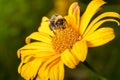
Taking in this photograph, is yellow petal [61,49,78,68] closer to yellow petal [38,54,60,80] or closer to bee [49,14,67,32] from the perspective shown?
yellow petal [38,54,60,80]

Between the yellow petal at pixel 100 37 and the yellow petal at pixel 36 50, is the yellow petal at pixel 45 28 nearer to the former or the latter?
the yellow petal at pixel 36 50

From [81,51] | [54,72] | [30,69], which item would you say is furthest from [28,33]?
[81,51]

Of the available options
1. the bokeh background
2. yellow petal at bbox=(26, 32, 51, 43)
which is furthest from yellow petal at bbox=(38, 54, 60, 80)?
the bokeh background

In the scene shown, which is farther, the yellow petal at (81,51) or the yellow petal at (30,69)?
the yellow petal at (30,69)

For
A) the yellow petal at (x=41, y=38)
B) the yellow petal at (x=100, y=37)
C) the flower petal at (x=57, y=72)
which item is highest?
the yellow petal at (x=41, y=38)

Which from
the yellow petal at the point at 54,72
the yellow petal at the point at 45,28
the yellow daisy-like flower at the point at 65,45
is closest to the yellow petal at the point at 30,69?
the yellow daisy-like flower at the point at 65,45

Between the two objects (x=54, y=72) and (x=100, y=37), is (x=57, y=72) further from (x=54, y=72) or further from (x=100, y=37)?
(x=100, y=37)

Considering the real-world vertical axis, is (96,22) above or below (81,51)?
above
